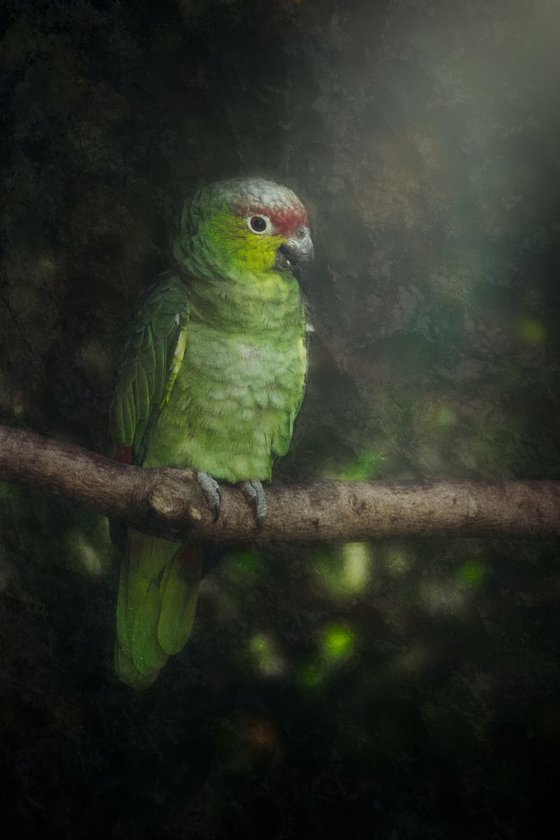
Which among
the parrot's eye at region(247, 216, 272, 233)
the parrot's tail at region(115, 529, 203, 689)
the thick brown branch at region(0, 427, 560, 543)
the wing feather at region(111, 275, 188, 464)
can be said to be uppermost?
the parrot's eye at region(247, 216, 272, 233)

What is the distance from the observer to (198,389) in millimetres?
1229

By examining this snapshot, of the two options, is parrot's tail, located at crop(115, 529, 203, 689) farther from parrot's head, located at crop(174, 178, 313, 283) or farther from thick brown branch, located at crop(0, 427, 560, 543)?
parrot's head, located at crop(174, 178, 313, 283)

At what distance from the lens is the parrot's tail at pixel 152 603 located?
4.13 feet

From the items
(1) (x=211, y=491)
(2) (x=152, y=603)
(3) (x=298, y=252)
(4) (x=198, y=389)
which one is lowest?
(2) (x=152, y=603)

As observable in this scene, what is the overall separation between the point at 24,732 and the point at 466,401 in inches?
40.2

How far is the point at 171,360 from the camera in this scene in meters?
1.22

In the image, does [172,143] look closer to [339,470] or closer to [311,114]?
[311,114]

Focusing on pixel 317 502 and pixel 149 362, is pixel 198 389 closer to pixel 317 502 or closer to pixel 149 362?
pixel 149 362

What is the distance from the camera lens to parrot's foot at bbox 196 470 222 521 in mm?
1153

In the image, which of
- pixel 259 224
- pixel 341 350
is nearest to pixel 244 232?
pixel 259 224

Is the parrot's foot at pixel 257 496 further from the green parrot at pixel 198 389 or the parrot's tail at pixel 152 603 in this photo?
the parrot's tail at pixel 152 603

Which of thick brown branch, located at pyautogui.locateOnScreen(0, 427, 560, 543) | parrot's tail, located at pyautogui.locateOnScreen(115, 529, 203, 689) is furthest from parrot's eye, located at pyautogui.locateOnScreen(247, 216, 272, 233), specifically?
parrot's tail, located at pyautogui.locateOnScreen(115, 529, 203, 689)

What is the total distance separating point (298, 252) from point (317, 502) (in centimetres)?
39

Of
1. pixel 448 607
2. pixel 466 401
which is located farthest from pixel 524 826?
pixel 466 401
